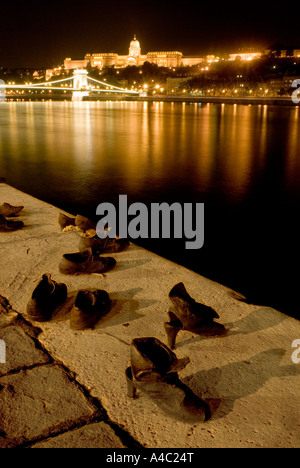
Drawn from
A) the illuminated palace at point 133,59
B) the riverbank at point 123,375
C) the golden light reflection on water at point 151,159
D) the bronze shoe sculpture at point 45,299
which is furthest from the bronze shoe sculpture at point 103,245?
the illuminated palace at point 133,59

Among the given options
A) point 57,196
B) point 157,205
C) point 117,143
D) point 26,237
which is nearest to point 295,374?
point 26,237

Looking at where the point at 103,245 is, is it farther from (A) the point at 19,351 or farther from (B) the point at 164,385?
(B) the point at 164,385

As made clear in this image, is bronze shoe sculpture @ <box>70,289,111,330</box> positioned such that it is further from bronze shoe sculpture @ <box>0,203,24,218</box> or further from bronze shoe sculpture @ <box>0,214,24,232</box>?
bronze shoe sculpture @ <box>0,203,24,218</box>

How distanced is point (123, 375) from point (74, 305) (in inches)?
17.2

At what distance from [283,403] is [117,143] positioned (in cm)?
1102

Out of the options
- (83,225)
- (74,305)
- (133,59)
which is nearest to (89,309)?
(74,305)

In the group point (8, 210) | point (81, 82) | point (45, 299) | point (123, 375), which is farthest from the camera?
point (81, 82)

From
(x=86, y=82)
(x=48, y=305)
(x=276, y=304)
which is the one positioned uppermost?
(x=86, y=82)

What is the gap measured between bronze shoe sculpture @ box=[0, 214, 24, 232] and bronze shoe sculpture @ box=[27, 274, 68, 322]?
47.2 inches

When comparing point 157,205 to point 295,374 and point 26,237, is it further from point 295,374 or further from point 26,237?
point 295,374

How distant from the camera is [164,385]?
4.66 ft

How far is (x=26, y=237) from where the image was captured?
307cm

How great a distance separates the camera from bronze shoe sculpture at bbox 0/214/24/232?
3.15 metres

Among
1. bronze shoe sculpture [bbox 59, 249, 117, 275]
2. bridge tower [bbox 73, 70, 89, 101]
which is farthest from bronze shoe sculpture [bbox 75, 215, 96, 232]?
bridge tower [bbox 73, 70, 89, 101]
